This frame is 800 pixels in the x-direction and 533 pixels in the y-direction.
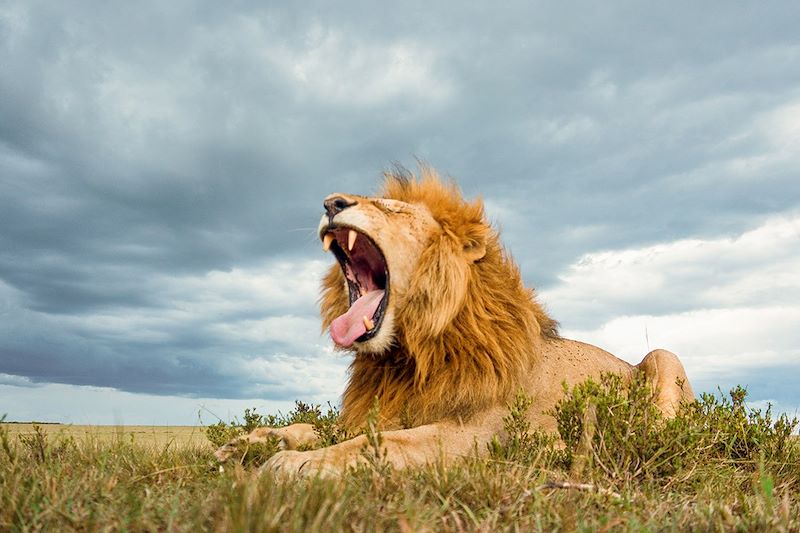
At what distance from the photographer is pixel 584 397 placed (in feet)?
16.1

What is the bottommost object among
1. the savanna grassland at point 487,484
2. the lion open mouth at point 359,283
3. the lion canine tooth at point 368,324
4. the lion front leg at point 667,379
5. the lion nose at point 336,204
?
the savanna grassland at point 487,484

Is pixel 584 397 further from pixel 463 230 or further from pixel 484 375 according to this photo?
pixel 463 230

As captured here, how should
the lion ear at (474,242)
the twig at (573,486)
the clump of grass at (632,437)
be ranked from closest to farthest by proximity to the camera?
the twig at (573,486), the clump of grass at (632,437), the lion ear at (474,242)

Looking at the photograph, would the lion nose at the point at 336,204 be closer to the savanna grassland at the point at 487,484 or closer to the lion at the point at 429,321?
the lion at the point at 429,321

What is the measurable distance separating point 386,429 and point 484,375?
30.8 inches

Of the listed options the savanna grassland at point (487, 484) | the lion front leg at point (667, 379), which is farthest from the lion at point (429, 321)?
the lion front leg at point (667, 379)

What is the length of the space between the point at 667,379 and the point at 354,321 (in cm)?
351

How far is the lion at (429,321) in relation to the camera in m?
4.92

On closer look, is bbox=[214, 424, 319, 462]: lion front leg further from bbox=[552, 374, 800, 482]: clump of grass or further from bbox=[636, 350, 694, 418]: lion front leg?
bbox=[636, 350, 694, 418]: lion front leg

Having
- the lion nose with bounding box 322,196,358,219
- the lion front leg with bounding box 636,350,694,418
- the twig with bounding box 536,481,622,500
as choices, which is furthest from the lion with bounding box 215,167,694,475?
the lion front leg with bounding box 636,350,694,418

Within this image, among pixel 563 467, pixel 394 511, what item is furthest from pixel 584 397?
pixel 394 511

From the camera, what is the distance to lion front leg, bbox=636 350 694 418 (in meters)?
6.65

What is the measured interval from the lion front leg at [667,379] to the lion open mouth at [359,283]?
2.94 metres

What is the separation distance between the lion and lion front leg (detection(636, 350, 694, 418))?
1665mm
